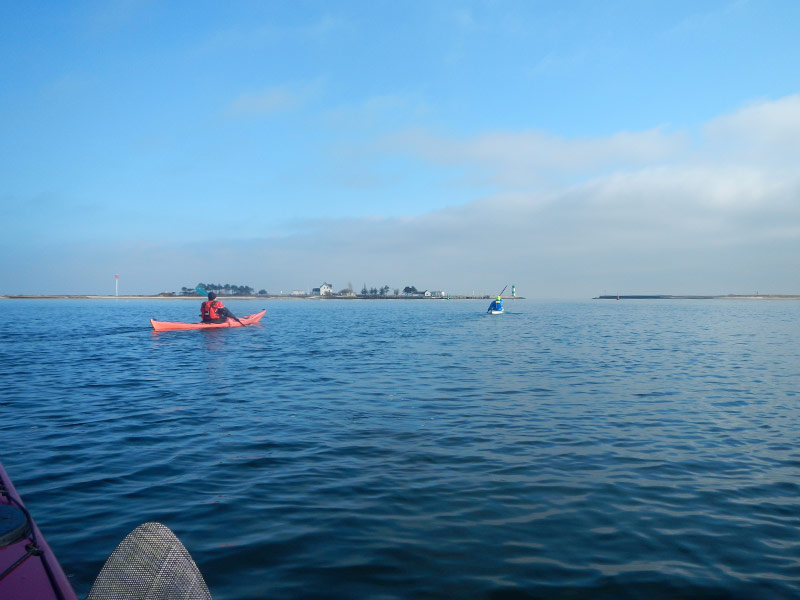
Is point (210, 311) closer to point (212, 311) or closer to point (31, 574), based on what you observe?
point (212, 311)

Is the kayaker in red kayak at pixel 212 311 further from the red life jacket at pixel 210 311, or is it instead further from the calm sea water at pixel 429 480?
the calm sea water at pixel 429 480

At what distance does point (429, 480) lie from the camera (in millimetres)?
8445

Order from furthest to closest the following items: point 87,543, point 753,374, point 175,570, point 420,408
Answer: point 753,374
point 420,408
point 87,543
point 175,570

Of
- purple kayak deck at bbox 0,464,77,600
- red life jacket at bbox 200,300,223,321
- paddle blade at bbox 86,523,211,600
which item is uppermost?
red life jacket at bbox 200,300,223,321

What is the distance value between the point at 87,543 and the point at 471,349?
24.9 m

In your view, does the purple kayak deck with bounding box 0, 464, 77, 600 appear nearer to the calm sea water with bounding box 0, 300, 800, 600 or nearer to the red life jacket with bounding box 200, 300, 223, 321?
the calm sea water with bounding box 0, 300, 800, 600

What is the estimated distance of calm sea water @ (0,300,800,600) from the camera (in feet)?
18.7

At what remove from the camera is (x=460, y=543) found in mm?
6297

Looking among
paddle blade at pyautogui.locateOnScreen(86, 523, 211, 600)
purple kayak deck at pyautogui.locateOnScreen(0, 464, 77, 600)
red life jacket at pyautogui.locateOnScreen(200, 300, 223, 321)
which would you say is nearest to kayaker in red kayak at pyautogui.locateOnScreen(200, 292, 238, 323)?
red life jacket at pyautogui.locateOnScreen(200, 300, 223, 321)

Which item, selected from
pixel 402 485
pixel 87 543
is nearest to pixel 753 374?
pixel 402 485

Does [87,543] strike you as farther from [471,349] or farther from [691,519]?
[471,349]

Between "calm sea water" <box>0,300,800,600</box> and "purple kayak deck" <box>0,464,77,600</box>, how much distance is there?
1.01 metres

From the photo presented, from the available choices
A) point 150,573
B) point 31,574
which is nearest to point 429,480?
point 150,573

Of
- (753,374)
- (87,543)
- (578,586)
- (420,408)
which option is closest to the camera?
(578,586)
